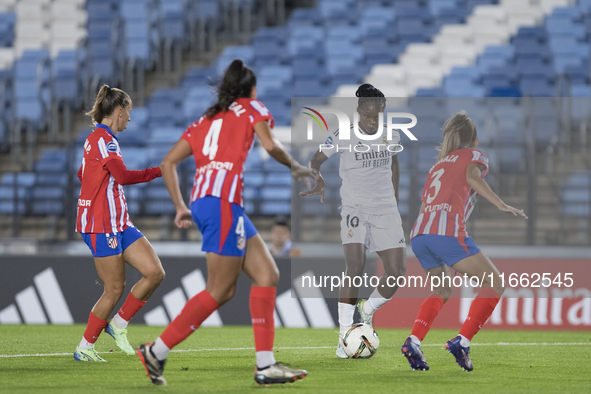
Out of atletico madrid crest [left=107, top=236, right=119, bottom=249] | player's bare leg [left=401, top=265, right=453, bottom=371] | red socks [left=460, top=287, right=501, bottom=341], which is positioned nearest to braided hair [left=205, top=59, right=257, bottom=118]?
atletico madrid crest [left=107, top=236, right=119, bottom=249]

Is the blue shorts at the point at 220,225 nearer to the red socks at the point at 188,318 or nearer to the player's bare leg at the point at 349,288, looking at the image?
the red socks at the point at 188,318

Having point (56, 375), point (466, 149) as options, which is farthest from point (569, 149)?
point (56, 375)

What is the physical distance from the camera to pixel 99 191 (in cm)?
567

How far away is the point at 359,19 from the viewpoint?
16.2 m

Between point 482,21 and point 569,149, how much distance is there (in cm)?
642

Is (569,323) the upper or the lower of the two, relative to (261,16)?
lower

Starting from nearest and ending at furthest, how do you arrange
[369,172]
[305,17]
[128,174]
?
[128,174] < [369,172] < [305,17]

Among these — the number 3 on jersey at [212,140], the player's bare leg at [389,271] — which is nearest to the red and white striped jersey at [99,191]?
the number 3 on jersey at [212,140]

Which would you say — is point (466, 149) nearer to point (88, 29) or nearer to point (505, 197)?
point (505, 197)

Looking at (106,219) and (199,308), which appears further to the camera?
(106,219)

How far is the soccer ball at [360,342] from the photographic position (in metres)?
6.08

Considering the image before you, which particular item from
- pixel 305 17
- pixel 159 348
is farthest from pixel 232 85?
pixel 305 17

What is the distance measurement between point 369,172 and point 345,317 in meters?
1.23

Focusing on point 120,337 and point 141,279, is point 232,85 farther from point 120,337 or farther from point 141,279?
point 120,337
